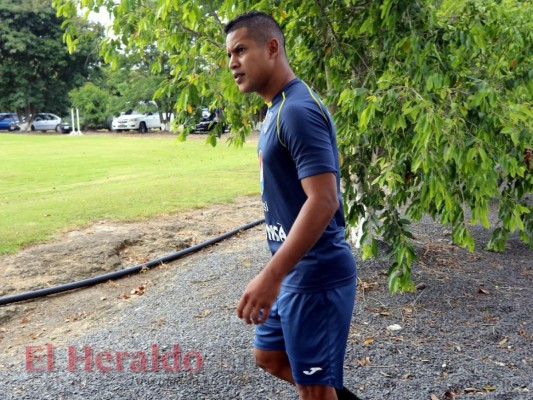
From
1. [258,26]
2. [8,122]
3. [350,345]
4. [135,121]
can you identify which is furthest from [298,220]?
[8,122]

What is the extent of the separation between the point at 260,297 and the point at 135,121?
37471mm

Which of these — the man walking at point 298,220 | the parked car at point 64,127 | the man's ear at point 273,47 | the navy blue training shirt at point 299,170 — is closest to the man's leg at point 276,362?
the man walking at point 298,220

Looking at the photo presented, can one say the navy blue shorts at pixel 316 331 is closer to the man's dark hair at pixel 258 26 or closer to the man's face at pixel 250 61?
the man's face at pixel 250 61

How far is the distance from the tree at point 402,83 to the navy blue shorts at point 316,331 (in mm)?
1609

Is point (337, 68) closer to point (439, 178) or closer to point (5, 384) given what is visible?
point (439, 178)

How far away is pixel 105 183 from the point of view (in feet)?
49.5

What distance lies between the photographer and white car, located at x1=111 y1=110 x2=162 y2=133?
38.5m

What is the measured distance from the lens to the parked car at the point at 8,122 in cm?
4259

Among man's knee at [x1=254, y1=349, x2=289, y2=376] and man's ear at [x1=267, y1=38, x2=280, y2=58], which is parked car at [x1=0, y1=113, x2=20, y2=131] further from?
man's ear at [x1=267, y1=38, x2=280, y2=58]

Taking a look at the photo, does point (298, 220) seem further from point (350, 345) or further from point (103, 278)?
point (103, 278)

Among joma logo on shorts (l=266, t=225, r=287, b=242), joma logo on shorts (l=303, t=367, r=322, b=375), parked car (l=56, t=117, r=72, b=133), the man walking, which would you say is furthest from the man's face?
parked car (l=56, t=117, r=72, b=133)

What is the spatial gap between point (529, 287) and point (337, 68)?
294 centimetres

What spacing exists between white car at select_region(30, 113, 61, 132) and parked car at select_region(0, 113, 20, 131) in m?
1.29

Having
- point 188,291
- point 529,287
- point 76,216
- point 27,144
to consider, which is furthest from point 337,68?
point 27,144
